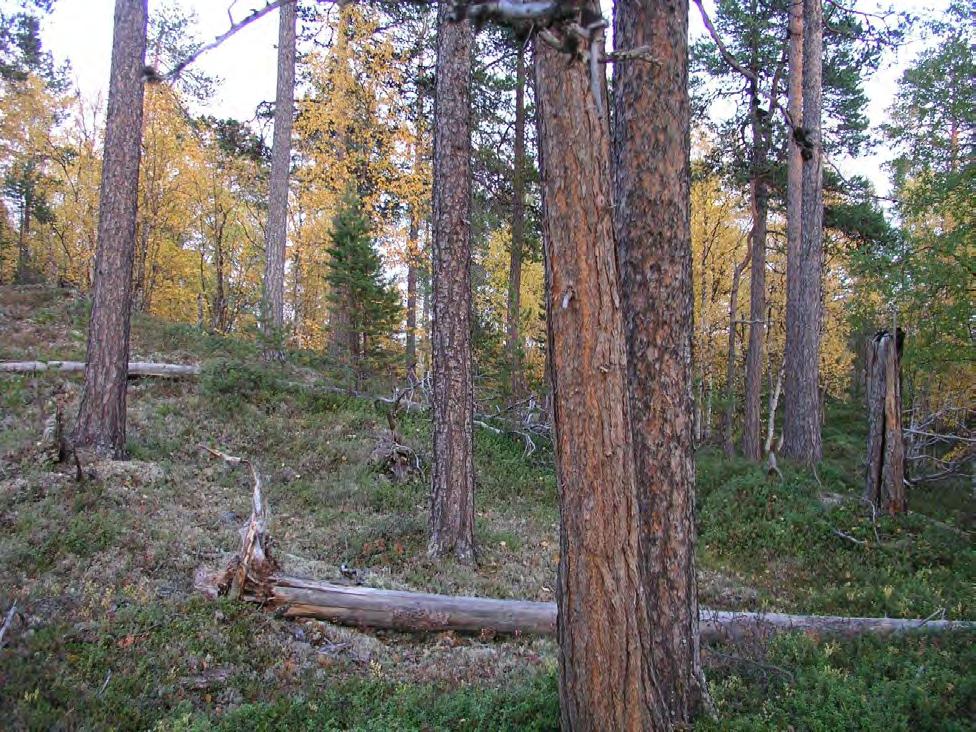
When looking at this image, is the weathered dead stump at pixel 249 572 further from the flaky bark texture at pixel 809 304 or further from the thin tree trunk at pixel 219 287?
the thin tree trunk at pixel 219 287

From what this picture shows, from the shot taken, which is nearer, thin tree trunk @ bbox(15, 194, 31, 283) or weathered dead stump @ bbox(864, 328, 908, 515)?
weathered dead stump @ bbox(864, 328, 908, 515)

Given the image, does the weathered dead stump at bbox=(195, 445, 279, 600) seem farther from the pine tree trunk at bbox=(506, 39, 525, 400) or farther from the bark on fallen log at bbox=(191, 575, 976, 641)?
the pine tree trunk at bbox=(506, 39, 525, 400)

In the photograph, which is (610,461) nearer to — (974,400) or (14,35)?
(974,400)

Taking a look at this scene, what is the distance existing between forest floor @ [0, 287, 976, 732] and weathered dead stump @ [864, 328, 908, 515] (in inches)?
16.2

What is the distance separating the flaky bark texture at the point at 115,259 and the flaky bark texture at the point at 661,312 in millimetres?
8304

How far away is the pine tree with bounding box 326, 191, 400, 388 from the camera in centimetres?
1568

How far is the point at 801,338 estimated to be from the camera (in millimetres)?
13875

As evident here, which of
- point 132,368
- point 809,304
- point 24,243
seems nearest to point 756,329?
point 809,304

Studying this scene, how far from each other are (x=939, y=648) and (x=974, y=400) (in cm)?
1715

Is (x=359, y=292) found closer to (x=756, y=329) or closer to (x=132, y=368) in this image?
(x=132, y=368)

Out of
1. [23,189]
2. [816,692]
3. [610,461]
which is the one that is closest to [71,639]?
[610,461]

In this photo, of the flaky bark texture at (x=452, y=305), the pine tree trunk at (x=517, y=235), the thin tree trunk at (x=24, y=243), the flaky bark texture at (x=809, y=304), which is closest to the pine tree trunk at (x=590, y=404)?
the flaky bark texture at (x=452, y=305)

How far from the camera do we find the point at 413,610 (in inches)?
246

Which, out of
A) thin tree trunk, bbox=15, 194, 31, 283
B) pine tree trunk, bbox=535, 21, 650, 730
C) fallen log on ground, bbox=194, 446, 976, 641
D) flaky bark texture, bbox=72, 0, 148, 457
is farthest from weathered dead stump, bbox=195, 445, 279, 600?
thin tree trunk, bbox=15, 194, 31, 283
